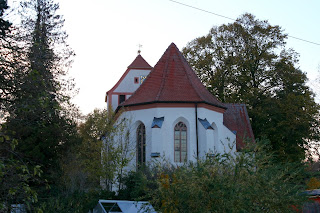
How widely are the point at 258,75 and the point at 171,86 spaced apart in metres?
12.4

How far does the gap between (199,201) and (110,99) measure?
31.9 meters

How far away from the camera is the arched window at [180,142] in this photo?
70.9 ft

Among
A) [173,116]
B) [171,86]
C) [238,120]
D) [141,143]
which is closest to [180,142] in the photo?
[173,116]

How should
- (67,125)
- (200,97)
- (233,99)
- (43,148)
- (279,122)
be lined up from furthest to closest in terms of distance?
(233,99), (279,122), (67,125), (43,148), (200,97)

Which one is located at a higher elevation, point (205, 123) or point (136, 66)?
point (136, 66)

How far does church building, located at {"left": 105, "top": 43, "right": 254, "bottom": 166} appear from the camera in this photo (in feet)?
70.5

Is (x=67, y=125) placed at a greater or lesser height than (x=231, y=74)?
lesser

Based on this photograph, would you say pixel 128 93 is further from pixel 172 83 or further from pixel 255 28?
pixel 172 83

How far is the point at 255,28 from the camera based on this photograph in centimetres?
3278

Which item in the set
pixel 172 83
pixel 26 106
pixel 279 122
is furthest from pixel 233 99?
pixel 26 106

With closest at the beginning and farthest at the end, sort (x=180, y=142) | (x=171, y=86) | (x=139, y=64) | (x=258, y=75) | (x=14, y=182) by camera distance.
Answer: (x=14, y=182) → (x=180, y=142) → (x=171, y=86) → (x=258, y=75) → (x=139, y=64)

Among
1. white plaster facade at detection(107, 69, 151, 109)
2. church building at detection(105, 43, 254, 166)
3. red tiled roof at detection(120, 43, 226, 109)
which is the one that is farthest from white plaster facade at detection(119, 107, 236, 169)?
white plaster facade at detection(107, 69, 151, 109)

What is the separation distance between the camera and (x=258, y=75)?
32719mm

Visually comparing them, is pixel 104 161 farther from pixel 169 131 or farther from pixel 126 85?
pixel 126 85
